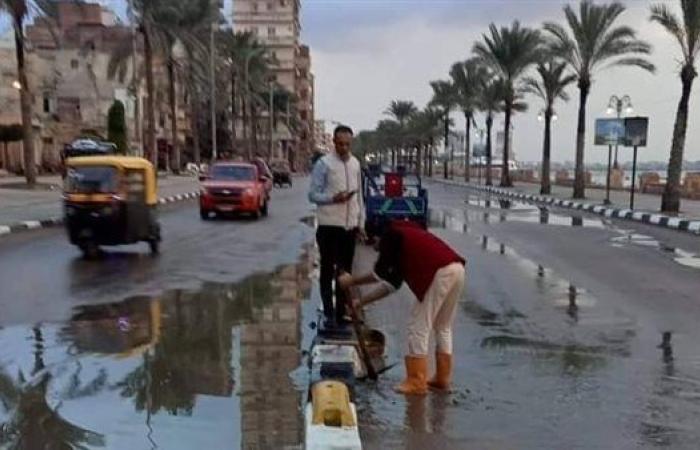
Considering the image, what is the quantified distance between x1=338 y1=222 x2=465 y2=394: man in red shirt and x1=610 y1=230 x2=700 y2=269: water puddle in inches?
428

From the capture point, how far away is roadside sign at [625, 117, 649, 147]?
3556cm

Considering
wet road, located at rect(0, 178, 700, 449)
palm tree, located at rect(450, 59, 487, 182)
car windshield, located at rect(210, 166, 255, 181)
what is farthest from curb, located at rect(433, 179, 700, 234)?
palm tree, located at rect(450, 59, 487, 182)

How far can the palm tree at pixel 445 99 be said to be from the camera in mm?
83119

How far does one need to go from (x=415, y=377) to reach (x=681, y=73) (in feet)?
96.2

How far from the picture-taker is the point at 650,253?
1898 cm

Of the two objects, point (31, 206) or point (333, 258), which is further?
point (31, 206)

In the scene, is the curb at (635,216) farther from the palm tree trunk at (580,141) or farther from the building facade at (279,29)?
the building facade at (279,29)

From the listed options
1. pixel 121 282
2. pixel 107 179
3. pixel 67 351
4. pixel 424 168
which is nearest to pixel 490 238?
pixel 107 179

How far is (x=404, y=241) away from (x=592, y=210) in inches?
1240

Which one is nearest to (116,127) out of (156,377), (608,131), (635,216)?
(608,131)

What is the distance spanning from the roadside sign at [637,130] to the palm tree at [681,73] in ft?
5.91

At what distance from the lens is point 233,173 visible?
30734 millimetres

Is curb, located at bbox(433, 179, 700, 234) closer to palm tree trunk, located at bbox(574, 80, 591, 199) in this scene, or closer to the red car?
palm tree trunk, located at bbox(574, 80, 591, 199)

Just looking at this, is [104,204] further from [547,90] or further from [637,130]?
[547,90]
